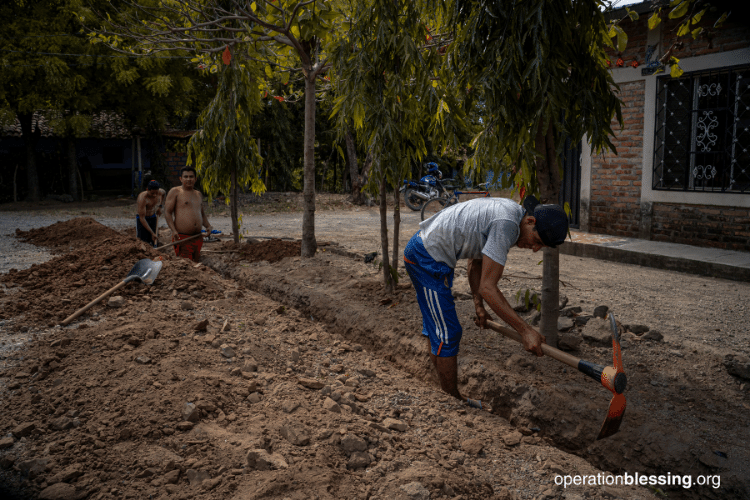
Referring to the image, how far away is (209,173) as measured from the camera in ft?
30.0

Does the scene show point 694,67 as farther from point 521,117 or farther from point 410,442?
point 410,442

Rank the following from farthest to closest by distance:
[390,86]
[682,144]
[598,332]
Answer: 1. [682,144]
2. [390,86]
3. [598,332]

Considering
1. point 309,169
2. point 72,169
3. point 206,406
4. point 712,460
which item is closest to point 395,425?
point 206,406

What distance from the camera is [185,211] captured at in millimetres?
7832

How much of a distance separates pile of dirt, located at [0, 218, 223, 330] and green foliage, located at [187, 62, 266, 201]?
7.63 ft

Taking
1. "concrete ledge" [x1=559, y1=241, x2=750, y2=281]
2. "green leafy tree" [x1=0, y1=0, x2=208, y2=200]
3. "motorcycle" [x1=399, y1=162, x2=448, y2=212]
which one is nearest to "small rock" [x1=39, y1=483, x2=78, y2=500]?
"concrete ledge" [x1=559, y1=241, x2=750, y2=281]

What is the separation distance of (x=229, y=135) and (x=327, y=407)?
652 cm

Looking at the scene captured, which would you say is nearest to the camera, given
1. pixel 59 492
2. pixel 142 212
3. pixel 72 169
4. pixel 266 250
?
pixel 59 492

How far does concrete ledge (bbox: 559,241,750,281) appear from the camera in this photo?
22.3ft

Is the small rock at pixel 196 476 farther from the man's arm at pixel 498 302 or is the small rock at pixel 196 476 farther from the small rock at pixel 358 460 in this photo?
the man's arm at pixel 498 302

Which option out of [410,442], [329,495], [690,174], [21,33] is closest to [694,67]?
[690,174]

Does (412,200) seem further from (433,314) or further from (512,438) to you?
(512,438)

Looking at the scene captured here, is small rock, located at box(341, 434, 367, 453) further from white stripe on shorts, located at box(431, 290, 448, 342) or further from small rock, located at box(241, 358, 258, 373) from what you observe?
small rock, located at box(241, 358, 258, 373)

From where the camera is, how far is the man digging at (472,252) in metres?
3.07
